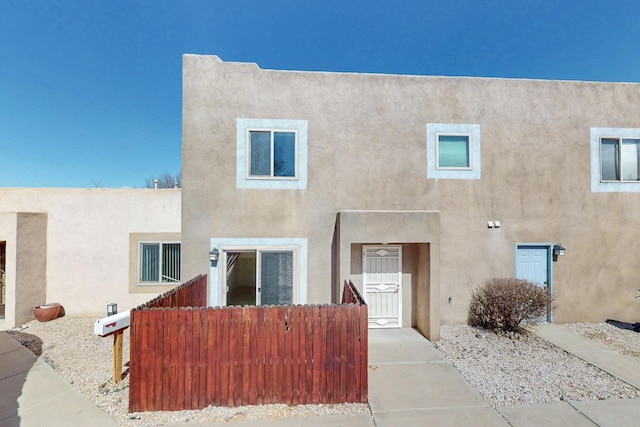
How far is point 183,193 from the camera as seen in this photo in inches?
286

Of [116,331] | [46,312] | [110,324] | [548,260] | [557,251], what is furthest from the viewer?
[46,312]

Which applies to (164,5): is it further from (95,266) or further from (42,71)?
(95,266)

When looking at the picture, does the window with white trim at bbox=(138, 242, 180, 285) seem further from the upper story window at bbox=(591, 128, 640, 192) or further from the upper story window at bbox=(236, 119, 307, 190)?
the upper story window at bbox=(591, 128, 640, 192)

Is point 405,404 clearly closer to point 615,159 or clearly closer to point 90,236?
point 615,159

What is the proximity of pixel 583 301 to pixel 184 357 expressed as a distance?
10527mm

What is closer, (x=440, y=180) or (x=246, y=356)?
(x=246, y=356)

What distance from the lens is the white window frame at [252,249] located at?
7.34 metres

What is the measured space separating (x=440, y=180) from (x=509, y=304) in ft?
12.0

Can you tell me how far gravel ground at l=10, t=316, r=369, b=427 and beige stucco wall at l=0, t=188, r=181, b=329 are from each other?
1130mm

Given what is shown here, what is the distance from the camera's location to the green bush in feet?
23.6

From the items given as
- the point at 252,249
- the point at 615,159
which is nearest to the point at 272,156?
the point at 252,249

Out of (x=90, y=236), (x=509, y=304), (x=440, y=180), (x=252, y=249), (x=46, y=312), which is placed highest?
(x=440, y=180)

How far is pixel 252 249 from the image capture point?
292 inches

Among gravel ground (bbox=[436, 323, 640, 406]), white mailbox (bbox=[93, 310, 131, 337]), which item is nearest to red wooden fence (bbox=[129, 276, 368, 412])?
white mailbox (bbox=[93, 310, 131, 337])
